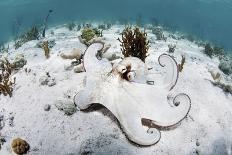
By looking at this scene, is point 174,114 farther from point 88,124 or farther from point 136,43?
point 136,43

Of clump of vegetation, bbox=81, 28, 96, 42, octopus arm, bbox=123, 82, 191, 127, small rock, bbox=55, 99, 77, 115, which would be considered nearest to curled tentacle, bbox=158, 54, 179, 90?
octopus arm, bbox=123, 82, 191, 127

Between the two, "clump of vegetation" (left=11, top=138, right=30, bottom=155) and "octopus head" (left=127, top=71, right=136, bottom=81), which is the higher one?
"octopus head" (left=127, top=71, right=136, bottom=81)

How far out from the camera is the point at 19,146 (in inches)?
230

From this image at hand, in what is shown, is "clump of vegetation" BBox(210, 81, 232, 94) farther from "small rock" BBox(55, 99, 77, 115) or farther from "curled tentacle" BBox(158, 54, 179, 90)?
"small rock" BBox(55, 99, 77, 115)

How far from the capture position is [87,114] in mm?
6512

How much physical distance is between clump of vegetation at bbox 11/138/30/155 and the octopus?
1.45m

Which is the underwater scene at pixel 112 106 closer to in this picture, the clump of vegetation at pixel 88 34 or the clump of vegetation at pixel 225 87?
the clump of vegetation at pixel 225 87

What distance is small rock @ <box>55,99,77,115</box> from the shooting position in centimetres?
659

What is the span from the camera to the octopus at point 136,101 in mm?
5551

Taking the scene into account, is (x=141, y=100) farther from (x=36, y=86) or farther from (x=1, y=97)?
(x=1, y=97)

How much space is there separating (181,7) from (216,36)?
12.1 metres

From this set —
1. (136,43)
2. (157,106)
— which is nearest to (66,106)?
(157,106)

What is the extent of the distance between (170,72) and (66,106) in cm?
264

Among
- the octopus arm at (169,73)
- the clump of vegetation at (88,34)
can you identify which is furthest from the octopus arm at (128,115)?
the clump of vegetation at (88,34)
